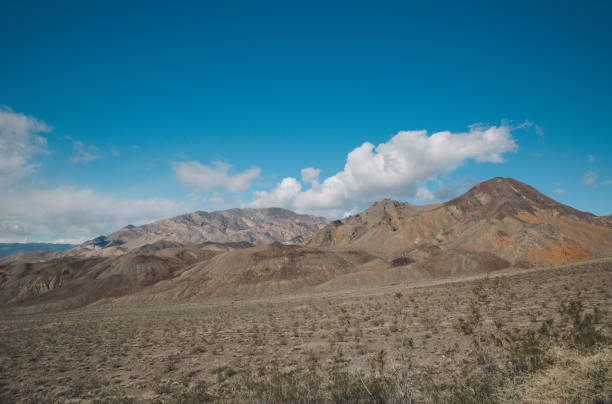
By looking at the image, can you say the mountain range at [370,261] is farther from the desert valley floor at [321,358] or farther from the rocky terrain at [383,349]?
the desert valley floor at [321,358]

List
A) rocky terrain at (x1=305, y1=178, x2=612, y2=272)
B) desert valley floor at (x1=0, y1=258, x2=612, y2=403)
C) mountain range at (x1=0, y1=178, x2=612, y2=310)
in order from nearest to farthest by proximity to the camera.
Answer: desert valley floor at (x1=0, y1=258, x2=612, y2=403) → rocky terrain at (x1=305, y1=178, x2=612, y2=272) → mountain range at (x1=0, y1=178, x2=612, y2=310)

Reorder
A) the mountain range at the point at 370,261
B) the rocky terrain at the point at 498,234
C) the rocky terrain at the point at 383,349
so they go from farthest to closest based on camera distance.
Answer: the mountain range at the point at 370,261, the rocky terrain at the point at 498,234, the rocky terrain at the point at 383,349

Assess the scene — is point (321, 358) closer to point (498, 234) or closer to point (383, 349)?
point (383, 349)

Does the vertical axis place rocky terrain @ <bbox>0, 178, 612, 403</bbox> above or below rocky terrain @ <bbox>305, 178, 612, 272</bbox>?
below

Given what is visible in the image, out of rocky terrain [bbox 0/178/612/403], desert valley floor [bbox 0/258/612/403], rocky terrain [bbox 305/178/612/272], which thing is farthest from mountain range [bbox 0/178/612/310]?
desert valley floor [bbox 0/258/612/403]

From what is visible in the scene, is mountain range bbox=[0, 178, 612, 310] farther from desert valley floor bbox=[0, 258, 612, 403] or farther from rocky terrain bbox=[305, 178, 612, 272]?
desert valley floor bbox=[0, 258, 612, 403]

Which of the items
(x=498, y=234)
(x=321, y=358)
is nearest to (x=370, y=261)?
(x=498, y=234)

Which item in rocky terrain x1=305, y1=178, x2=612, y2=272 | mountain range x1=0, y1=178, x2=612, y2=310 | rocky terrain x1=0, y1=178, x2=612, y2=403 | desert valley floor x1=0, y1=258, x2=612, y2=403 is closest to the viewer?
rocky terrain x1=0, y1=178, x2=612, y2=403

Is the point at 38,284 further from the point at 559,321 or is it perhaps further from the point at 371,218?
the point at 371,218

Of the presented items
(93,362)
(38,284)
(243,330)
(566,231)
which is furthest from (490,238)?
(38,284)

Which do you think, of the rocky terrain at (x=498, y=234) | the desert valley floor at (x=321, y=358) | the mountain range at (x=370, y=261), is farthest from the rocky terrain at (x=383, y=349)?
the mountain range at (x=370, y=261)

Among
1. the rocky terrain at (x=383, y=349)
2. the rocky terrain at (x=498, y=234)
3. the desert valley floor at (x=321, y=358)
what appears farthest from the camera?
the rocky terrain at (x=498, y=234)

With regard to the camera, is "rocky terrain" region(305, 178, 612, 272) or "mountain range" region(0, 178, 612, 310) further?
"mountain range" region(0, 178, 612, 310)

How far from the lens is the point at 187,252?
106m
